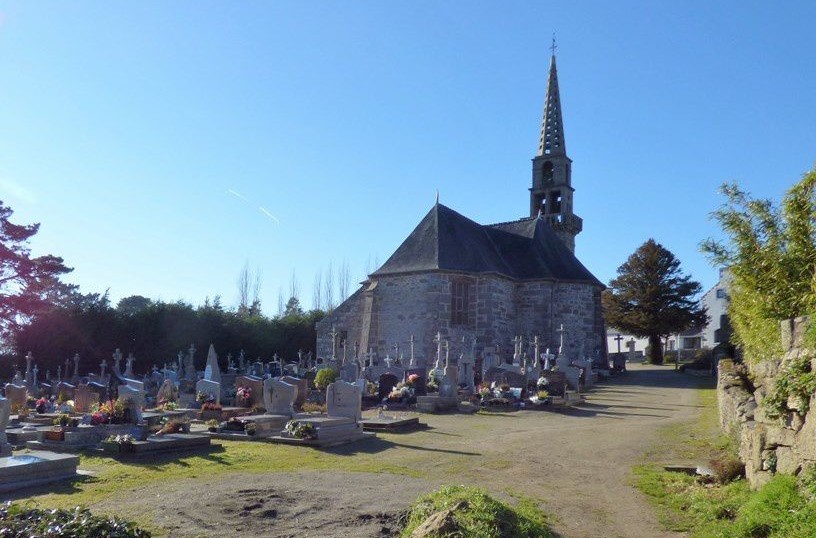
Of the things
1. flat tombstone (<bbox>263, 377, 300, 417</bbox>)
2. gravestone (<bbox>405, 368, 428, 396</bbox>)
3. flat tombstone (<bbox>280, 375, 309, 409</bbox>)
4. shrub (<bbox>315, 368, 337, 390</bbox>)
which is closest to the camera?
flat tombstone (<bbox>263, 377, 300, 417</bbox>)

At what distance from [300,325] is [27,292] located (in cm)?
1628

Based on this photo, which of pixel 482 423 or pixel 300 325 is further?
pixel 300 325

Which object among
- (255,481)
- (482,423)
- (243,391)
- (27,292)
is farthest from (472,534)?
(27,292)

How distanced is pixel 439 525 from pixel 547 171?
41981 mm

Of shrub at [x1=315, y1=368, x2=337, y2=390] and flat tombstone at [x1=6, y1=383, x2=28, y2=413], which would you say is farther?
shrub at [x1=315, y1=368, x2=337, y2=390]

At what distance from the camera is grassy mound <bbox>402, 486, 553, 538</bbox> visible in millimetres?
5062

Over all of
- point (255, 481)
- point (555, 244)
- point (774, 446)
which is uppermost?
point (555, 244)

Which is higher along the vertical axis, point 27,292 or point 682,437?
point 27,292

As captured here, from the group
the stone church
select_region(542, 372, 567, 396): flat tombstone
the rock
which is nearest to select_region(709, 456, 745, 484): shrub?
the rock

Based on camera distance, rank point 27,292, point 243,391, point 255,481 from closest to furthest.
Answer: point 255,481 < point 243,391 < point 27,292

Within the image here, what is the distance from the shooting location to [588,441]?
12.1m

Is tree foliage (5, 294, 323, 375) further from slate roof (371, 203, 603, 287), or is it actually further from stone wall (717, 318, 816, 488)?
stone wall (717, 318, 816, 488)

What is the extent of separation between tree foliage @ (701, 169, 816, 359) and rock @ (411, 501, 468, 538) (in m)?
4.12

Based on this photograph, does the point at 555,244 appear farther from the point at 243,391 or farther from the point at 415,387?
the point at 243,391
